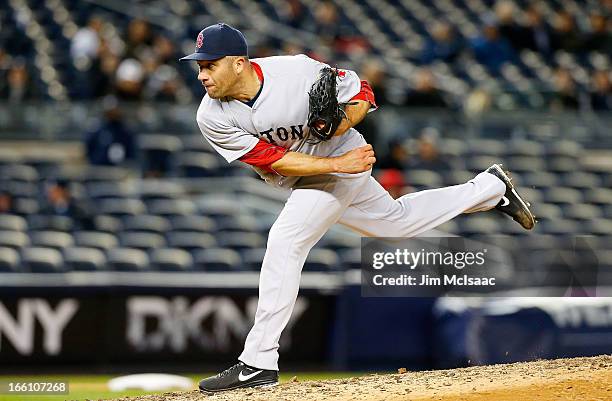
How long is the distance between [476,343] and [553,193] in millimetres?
3872

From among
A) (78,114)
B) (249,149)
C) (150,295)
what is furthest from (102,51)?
(249,149)

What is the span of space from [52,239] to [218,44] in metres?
5.75

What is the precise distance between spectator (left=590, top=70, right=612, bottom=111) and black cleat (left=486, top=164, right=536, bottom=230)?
22.7 ft

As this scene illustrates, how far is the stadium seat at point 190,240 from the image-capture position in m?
10.7

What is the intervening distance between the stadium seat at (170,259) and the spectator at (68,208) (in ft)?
2.88

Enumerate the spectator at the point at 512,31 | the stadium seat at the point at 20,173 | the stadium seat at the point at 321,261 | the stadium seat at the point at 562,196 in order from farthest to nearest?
the spectator at the point at 512,31, the stadium seat at the point at 562,196, the stadium seat at the point at 20,173, the stadium seat at the point at 321,261

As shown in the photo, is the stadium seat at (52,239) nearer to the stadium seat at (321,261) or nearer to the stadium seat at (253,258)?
the stadium seat at (253,258)

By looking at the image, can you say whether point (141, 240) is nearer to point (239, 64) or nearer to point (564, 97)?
point (564, 97)

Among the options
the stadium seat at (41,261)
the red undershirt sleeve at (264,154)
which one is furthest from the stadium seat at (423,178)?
the red undershirt sleeve at (264,154)

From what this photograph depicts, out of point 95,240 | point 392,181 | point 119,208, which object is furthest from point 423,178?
point 95,240

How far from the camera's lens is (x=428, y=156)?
11.6m

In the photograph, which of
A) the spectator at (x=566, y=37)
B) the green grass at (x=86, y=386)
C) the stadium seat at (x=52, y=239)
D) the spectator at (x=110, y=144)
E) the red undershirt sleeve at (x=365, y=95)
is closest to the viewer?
the red undershirt sleeve at (x=365, y=95)

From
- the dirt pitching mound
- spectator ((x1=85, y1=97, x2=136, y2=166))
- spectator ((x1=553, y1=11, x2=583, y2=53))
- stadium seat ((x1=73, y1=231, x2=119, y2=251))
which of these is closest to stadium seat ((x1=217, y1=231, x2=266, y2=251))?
stadium seat ((x1=73, y1=231, x2=119, y2=251))

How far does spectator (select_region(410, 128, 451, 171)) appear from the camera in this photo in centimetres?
1158
